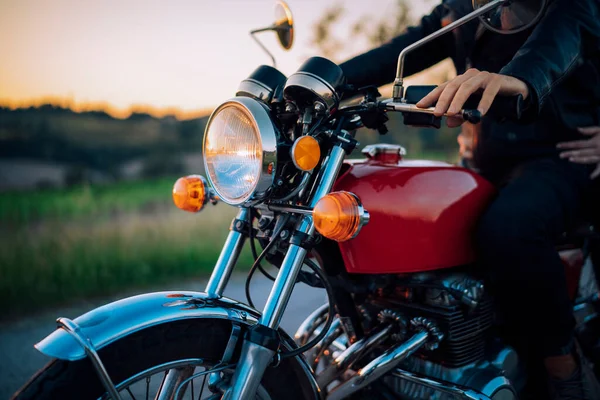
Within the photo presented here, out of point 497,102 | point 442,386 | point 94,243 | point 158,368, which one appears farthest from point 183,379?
point 94,243

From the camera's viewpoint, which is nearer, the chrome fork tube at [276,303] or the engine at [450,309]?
the chrome fork tube at [276,303]

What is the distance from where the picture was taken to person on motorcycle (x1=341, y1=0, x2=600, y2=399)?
53.9 inches

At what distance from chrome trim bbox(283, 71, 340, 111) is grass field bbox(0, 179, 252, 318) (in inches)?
121

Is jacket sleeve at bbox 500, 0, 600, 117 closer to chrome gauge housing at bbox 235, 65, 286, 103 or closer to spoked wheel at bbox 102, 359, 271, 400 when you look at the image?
chrome gauge housing at bbox 235, 65, 286, 103

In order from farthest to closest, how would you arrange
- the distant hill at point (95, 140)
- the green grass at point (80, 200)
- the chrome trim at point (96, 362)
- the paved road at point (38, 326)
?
the distant hill at point (95, 140) → the green grass at point (80, 200) → the paved road at point (38, 326) → the chrome trim at point (96, 362)

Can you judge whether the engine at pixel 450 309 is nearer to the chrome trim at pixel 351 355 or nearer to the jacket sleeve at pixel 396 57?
the chrome trim at pixel 351 355

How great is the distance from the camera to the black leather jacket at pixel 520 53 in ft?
4.93

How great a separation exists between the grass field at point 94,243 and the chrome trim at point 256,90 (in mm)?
2852

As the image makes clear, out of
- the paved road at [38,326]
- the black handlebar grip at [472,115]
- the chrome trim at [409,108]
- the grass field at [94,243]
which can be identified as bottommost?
the paved road at [38,326]

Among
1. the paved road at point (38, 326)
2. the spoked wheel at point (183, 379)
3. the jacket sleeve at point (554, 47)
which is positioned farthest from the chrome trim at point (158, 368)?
the paved road at point (38, 326)

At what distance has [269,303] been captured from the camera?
48.9 inches

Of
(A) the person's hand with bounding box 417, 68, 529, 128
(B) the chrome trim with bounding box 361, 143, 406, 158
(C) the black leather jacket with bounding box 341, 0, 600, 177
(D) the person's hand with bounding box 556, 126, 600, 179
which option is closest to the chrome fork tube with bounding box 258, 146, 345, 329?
(A) the person's hand with bounding box 417, 68, 529, 128

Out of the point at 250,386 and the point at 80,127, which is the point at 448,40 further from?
the point at 80,127

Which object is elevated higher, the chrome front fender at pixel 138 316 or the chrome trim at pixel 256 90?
the chrome trim at pixel 256 90
